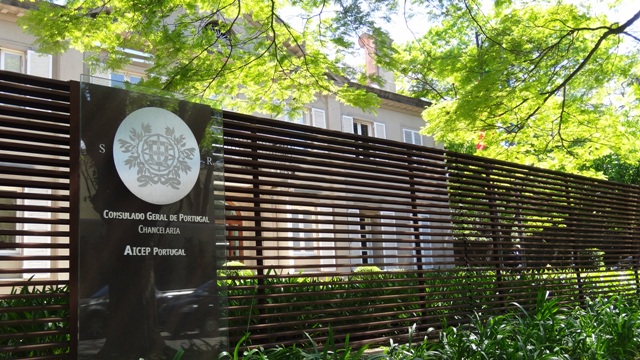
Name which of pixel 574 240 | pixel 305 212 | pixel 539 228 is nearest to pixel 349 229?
pixel 305 212

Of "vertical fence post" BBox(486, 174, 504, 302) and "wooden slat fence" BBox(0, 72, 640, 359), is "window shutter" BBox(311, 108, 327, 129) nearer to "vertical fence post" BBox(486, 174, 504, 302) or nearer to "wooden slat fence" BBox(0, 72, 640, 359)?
"wooden slat fence" BBox(0, 72, 640, 359)

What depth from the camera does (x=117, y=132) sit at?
4.40 m

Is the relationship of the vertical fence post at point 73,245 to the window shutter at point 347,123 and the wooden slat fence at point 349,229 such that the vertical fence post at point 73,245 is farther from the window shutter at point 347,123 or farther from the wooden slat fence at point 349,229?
the window shutter at point 347,123

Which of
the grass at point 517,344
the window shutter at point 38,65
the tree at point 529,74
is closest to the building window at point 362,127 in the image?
the tree at point 529,74

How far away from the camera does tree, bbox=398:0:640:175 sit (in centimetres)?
1155

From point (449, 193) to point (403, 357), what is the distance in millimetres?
3468

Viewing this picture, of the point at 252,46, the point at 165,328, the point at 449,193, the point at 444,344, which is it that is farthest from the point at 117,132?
the point at 252,46

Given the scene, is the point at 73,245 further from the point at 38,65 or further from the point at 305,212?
the point at 38,65

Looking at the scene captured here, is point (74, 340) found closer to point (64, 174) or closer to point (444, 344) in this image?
point (64, 174)

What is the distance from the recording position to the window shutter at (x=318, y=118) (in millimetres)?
22750

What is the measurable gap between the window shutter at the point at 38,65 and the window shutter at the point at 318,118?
938cm

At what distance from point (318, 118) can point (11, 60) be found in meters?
10.5

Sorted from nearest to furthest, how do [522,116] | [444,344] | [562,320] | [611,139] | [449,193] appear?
1. [444,344]
2. [562,320]
3. [449,193]
4. [522,116]
5. [611,139]

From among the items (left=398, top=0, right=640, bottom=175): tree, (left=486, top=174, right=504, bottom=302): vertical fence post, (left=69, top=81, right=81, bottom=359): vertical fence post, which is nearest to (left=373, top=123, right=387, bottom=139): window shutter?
(left=398, top=0, right=640, bottom=175): tree
